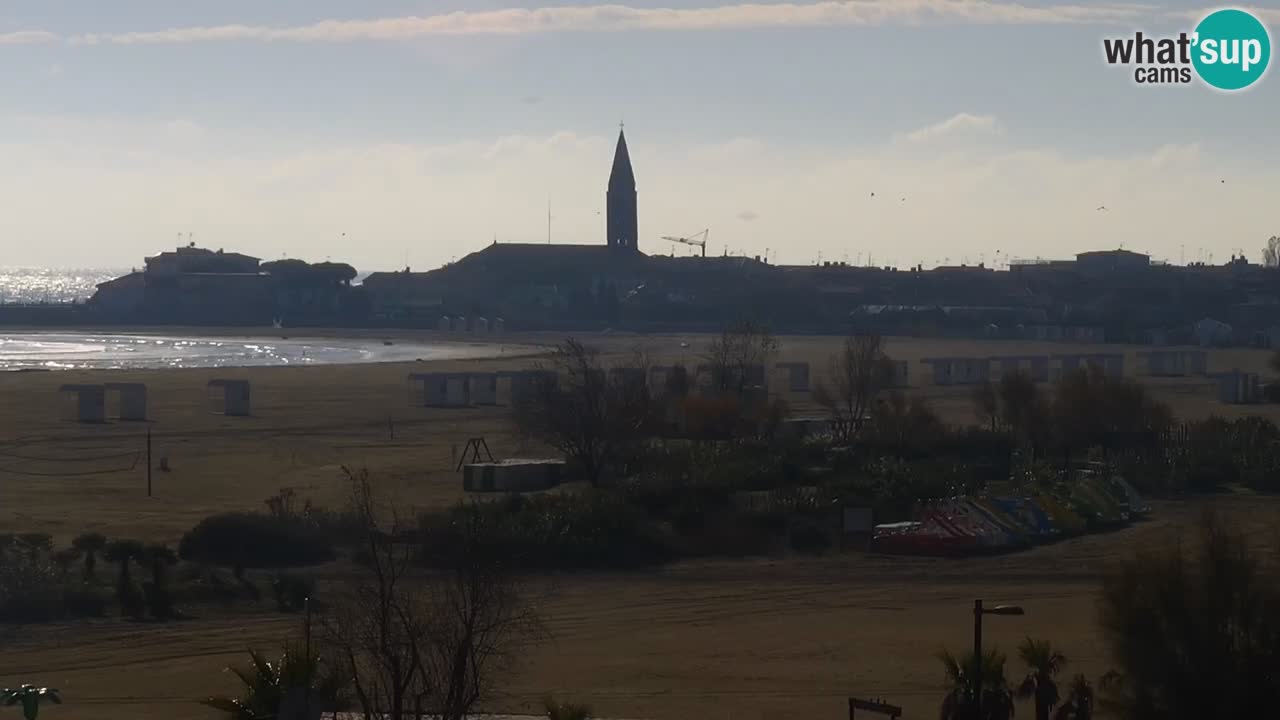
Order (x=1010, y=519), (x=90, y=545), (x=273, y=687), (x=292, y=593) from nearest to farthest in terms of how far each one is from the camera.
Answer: (x=273, y=687) → (x=292, y=593) → (x=90, y=545) → (x=1010, y=519)

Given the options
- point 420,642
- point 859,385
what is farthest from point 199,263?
point 420,642

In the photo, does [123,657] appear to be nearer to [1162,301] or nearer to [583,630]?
[583,630]

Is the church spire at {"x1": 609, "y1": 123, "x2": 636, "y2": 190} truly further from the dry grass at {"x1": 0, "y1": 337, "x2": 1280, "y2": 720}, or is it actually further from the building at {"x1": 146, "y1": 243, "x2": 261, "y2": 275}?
the dry grass at {"x1": 0, "y1": 337, "x2": 1280, "y2": 720}

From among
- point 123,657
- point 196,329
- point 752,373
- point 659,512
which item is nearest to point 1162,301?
point 196,329

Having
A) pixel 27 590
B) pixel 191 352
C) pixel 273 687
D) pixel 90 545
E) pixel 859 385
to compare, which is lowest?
pixel 27 590

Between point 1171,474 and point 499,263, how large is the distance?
119780 millimetres

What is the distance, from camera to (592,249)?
486 feet

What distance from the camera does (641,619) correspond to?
1764 centimetres

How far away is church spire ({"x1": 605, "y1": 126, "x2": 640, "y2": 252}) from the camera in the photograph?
145 metres

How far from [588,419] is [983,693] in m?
16.9

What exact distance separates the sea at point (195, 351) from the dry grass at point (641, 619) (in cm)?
3640

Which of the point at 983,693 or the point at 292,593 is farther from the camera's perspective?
the point at 292,593

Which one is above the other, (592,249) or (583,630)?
(592,249)

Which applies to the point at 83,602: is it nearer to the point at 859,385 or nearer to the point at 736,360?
the point at 859,385
